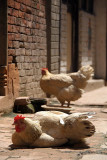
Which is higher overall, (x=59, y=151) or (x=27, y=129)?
(x=27, y=129)

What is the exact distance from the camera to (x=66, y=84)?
7.64 metres

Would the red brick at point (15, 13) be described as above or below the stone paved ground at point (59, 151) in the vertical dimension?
above

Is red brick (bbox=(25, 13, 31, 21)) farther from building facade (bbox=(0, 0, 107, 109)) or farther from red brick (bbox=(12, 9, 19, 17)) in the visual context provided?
red brick (bbox=(12, 9, 19, 17))

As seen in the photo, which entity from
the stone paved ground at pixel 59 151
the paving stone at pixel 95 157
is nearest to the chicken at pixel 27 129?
the stone paved ground at pixel 59 151

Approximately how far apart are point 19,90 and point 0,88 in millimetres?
823

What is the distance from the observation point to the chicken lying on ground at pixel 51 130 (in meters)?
4.64

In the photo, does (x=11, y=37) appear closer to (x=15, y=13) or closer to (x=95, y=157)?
(x=15, y=13)

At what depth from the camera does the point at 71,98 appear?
305 inches

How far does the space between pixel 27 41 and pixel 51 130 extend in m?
4.31

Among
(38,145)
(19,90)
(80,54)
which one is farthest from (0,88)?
(80,54)

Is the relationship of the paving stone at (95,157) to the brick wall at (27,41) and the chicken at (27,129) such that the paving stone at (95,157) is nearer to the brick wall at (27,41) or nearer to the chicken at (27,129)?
the chicken at (27,129)

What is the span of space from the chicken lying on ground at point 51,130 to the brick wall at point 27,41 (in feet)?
10.7

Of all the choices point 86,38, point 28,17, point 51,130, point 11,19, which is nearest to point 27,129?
point 51,130

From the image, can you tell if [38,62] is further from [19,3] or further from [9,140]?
[9,140]
